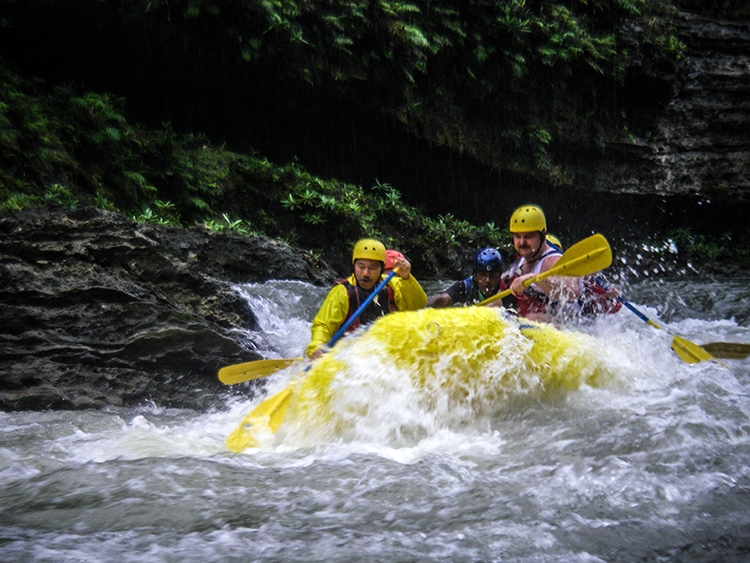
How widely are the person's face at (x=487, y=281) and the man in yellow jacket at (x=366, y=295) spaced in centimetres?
55

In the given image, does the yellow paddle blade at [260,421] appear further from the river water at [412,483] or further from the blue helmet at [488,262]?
the blue helmet at [488,262]

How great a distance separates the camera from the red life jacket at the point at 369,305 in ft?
16.4

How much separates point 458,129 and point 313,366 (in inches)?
392

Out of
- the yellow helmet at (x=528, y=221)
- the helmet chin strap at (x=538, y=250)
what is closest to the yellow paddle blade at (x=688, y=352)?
the helmet chin strap at (x=538, y=250)

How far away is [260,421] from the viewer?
11.3 ft

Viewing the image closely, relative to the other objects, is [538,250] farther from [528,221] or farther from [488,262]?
[488,262]

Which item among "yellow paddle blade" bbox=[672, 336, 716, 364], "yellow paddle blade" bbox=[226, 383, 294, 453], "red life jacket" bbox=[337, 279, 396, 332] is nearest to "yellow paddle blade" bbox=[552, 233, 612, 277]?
"yellow paddle blade" bbox=[672, 336, 716, 364]

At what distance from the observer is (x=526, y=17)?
1238 cm

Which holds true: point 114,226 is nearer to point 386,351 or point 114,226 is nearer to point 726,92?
point 386,351

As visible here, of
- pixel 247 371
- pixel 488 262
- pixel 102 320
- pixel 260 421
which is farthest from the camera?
pixel 488 262

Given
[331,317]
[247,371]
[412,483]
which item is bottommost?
[412,483]

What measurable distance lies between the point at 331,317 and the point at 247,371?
37.9 inches

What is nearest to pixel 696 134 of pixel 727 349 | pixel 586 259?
pixel 727 349

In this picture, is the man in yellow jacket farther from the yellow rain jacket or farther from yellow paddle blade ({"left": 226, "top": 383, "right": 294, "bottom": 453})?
yellow paddle blade ({"left": 226, "top": 383, "right": 294, "bottom": 453})
